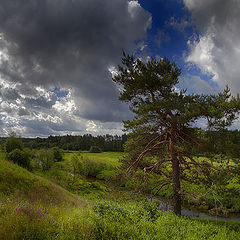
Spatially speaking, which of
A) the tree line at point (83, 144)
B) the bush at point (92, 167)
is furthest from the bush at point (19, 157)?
the tree line at point (83, 144)

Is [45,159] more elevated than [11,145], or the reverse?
[11,145]

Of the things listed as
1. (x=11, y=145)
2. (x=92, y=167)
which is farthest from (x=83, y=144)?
(x=11, y=145)

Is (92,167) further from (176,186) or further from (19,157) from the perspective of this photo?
(176,186)

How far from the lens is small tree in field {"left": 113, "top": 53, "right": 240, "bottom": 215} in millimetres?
8344

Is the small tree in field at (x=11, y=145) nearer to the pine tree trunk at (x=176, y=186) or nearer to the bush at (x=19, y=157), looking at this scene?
the bush at (x=19, y=157)

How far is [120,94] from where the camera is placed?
11047 millimetres

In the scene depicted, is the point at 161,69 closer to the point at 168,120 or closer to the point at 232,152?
the point at 168,120

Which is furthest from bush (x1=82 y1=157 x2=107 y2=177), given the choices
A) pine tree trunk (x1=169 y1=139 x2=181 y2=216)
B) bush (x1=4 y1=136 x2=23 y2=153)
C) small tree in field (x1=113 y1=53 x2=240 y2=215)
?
pine tree trunk (x1=169 y1=139 x2=181 y2=216)

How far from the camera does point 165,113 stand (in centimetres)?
952

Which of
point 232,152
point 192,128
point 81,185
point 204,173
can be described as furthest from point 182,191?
point 81,185

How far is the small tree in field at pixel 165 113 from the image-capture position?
834 cm

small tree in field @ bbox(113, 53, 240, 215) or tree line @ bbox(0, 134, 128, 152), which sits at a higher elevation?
small tree in field @ bbox(113, 53, 240, 215)

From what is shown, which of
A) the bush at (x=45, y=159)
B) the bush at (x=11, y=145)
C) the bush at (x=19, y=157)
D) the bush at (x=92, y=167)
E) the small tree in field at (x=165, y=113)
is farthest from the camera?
the bush at (x=92, y=167)

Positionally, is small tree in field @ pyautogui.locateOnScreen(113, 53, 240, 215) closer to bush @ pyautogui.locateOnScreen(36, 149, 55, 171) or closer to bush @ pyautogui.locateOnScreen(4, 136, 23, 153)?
bush @ pyautogui.locateOnScreen(4, 136, 23, 153)
